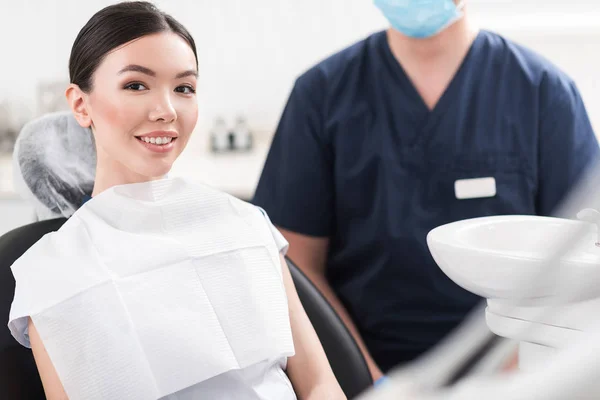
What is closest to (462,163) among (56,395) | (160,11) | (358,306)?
(358,306)

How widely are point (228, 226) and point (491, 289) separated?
0.31 metres

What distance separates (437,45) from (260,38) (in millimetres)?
1149

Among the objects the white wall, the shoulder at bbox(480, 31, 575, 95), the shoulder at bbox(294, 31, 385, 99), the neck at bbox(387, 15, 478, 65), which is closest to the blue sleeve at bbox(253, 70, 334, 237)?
the shoulder at bbox(294, 31, 385, 99)

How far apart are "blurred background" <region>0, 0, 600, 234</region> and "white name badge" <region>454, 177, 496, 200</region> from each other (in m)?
0.98

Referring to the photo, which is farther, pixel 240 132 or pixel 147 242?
pixel 240 132

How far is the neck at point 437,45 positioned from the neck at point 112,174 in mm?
643

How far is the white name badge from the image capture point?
48.6 inches

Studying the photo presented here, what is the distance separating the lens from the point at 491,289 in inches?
28.5

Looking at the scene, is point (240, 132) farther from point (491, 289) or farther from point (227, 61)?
point (491, 289)

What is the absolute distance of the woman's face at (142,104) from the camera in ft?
2.57

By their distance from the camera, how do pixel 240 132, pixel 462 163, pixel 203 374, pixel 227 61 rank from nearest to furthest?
pixel 203 374 < pixel 462 163 < pixel 240 132 < pixel 227 61

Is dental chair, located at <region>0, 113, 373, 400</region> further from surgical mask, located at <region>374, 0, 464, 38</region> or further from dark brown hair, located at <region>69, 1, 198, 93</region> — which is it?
surgical mask, located at <region>374, 0, 464, 38</region>

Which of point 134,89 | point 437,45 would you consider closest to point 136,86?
point 134,89

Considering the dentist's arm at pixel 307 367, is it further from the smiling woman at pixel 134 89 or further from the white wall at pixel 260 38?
the white wall at pixel 260 38
